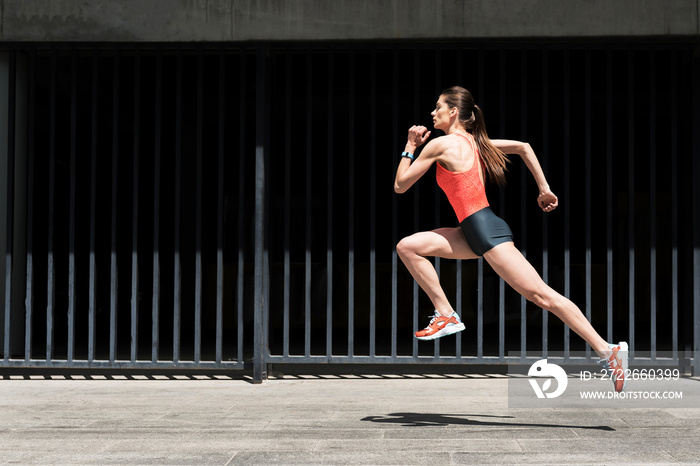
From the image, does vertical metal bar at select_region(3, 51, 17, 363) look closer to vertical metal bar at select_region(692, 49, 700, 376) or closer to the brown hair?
the brown hair

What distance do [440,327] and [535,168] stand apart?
4.47ft

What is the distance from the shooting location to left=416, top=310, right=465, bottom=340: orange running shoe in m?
6.03

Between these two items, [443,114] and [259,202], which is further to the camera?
[259,202]

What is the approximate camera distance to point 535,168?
647 cm

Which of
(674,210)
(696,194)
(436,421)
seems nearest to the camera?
(436,421)

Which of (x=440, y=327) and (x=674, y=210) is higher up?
(x=674, y=210)

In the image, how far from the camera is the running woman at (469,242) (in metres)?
6.11

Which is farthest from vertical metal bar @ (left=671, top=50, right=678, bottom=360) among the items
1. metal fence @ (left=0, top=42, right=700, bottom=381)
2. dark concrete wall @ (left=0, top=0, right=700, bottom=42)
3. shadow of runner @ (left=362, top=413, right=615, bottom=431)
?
shadow of runner @ (left=362, top=413, right=615, bottom=431)

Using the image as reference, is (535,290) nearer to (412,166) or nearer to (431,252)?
(431,252)

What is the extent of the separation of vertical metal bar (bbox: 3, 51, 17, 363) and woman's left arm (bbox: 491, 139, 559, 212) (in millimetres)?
6156

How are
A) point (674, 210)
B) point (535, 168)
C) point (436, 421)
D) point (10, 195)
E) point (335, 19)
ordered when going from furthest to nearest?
1. point (10, 195)
2. point (674, 210)
3. point (335, 19)
4. point (436, 421)
5. point (535, 168)

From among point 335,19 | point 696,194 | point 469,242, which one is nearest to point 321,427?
point 469,242

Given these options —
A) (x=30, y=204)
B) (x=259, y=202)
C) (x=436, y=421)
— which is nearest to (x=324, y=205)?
(x=259, y=202)

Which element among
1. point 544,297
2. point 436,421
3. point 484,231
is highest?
point 484,231
